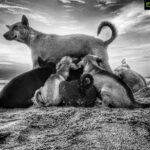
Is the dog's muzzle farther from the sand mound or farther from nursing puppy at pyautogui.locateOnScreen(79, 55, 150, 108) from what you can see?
the sand mound

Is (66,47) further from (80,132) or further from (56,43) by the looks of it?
(80,132)

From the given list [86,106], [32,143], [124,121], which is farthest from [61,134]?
[86,106]

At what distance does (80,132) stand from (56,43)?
4.53m

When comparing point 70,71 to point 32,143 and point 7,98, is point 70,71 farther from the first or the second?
point 32,143

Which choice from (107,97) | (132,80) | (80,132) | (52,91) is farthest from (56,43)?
(80,132)

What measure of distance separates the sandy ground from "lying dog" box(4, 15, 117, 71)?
10.3 ft

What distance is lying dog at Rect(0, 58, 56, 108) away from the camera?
4.02 metres

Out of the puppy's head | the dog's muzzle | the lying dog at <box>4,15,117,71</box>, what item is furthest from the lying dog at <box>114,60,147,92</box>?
the dog's muzzle

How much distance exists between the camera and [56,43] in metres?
6.24

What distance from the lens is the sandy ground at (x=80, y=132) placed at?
68.9 inches

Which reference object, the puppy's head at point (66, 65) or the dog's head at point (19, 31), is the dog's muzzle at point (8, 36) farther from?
the puppy's head at point (66, 65)

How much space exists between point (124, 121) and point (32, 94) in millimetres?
2629

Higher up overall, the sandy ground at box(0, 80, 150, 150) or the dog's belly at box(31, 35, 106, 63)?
the dog's belly at box(31, 35, 106, 63)

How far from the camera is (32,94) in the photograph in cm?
445
